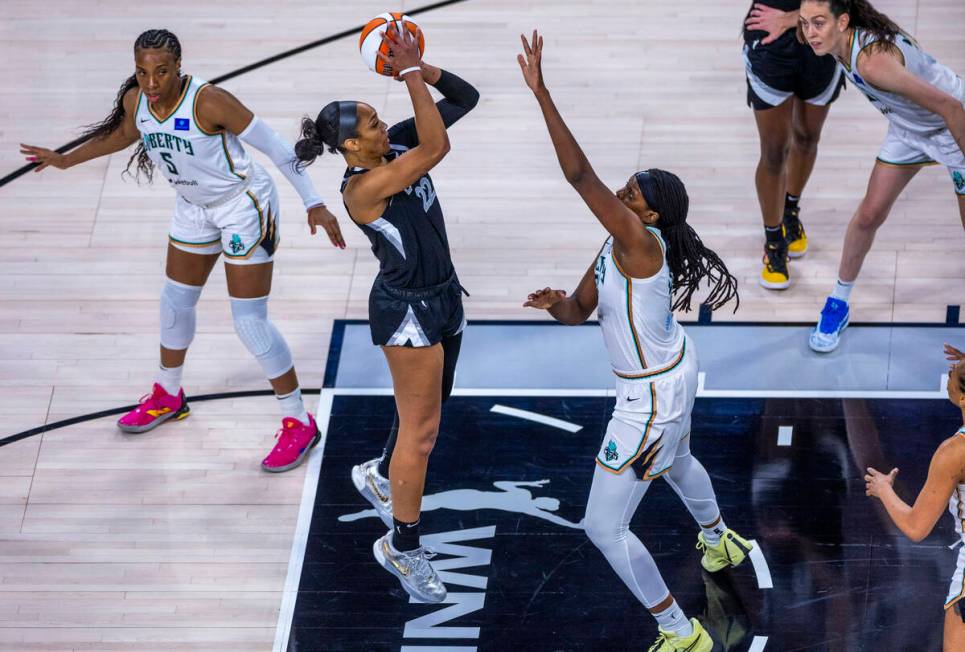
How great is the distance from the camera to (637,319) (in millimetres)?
4008

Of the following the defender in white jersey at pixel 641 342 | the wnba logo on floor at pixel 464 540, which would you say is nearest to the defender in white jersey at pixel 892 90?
the defender in white jersey at pixel 641 342

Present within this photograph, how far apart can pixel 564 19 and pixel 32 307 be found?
382 cm

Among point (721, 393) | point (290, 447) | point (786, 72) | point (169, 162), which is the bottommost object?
point (290, 447)

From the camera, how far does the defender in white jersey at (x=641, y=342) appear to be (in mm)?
3934

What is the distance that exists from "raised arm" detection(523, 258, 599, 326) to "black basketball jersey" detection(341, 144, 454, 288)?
15.5 inches

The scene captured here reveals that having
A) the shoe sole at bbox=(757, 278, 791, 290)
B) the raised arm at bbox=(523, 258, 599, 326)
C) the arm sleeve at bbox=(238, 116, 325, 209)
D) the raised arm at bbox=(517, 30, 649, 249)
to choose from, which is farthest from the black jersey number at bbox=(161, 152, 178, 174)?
the shoe sole at bbox=(757, 278, 791, 290)

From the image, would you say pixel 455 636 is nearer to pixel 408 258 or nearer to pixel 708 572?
pixel 708 572

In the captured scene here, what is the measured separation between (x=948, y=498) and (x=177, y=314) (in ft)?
10.2

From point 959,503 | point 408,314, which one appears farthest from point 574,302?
point 959,503

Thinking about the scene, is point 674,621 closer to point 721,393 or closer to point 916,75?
point 721,393

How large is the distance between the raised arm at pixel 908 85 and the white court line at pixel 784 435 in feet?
4.53

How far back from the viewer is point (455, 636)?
4625 mm

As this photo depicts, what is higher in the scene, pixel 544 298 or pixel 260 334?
pixel 544 298

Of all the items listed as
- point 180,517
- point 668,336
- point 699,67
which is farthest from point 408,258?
point 699,67
